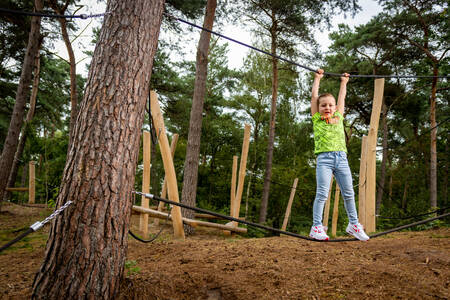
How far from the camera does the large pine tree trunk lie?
168cm

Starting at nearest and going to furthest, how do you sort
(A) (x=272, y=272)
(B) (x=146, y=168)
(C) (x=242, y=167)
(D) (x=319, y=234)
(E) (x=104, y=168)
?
(E) (x=104, y=168) → (A) (x=272, y=272) → (D) (x=319, y=234) → (B) (x=146, y=168) → (C) (x=242, y=167)

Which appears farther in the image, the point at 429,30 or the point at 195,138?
the point at 429,30

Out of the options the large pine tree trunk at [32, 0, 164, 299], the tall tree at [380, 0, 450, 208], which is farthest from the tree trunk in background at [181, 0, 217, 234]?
the tall tree at [380, 0, 450, 208]

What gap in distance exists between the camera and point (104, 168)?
5.87 ft

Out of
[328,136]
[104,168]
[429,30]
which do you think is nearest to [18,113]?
[104,168]

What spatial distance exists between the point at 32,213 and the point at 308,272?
8264 mm

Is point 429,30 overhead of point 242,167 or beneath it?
overhead

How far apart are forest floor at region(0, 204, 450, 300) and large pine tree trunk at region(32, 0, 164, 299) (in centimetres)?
34

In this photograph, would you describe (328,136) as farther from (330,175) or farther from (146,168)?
(146,168)

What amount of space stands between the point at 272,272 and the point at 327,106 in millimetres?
1734

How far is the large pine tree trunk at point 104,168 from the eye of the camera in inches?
66.0

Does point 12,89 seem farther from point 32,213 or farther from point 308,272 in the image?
point 308,272

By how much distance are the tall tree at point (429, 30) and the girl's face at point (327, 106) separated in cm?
810

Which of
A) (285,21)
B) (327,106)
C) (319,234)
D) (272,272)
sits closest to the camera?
(272,272)
